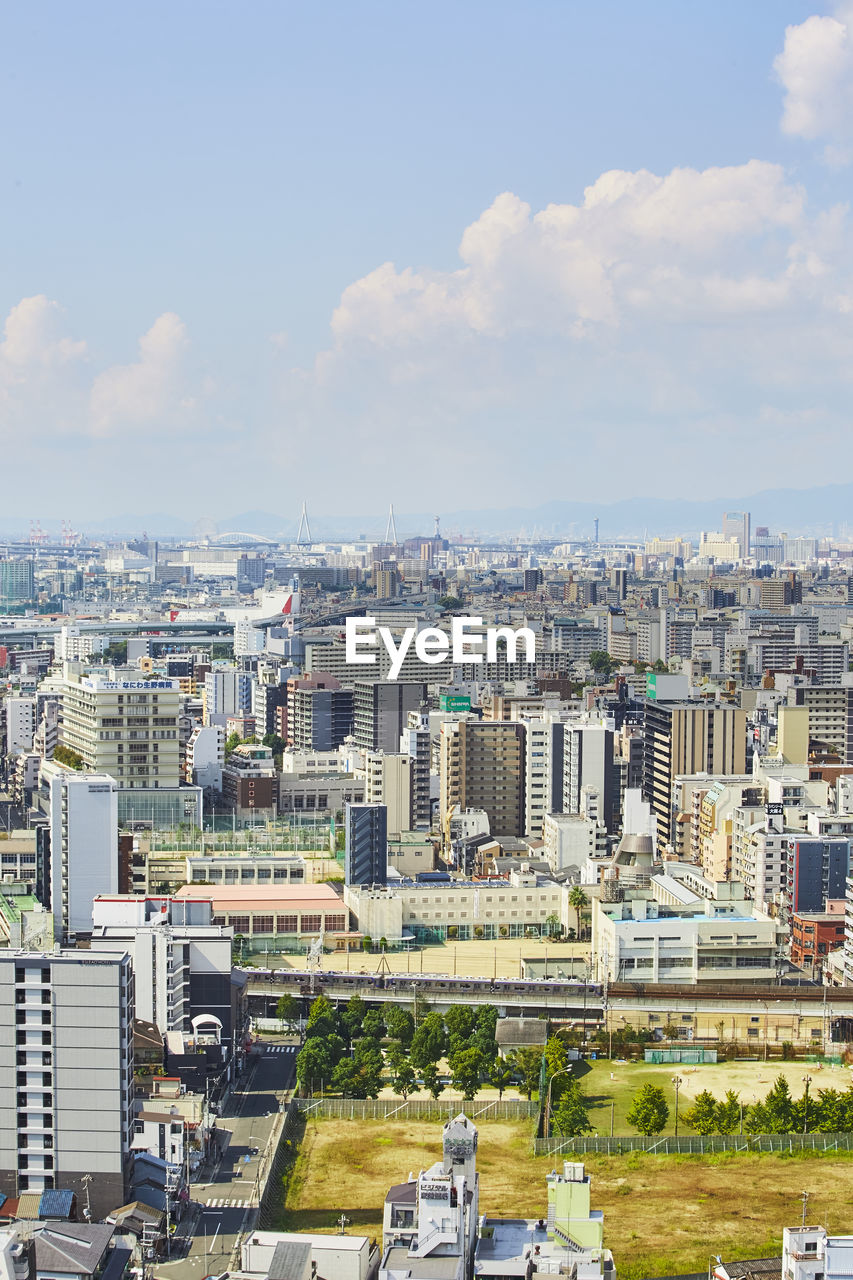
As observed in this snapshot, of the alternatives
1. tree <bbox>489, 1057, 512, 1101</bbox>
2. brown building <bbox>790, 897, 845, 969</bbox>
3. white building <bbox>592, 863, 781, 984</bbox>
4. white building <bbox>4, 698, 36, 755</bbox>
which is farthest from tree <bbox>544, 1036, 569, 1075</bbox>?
white building <bbox>4, 698, 36, 755</bbox>

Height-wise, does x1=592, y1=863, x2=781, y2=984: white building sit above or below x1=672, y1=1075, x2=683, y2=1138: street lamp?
above

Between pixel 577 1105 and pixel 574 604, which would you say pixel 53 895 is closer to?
pixel 577 1105

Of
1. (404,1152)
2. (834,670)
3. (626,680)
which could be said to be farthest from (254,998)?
(834,670)

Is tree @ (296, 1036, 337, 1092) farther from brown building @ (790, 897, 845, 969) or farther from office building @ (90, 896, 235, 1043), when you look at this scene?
brown building @ (790, 897, 845, 969)

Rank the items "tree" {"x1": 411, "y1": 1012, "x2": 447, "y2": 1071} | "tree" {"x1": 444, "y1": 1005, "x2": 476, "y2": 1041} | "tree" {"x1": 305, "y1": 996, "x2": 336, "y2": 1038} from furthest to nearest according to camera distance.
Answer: "tree" {"x1": 444, "y1": 1005, "x2": 476, "y2": 1041}
"tree" {"x1": 305, "y1": 996, "x2": 336, "y2": 1038}
"tree" {"x1": 411, "y1": 1012, "x2": 447, "y2": 1071}

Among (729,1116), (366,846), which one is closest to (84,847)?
(366,846)

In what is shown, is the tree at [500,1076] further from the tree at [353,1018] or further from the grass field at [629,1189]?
the tree at [353,1018]
